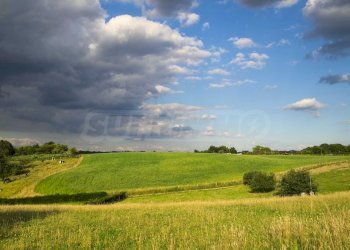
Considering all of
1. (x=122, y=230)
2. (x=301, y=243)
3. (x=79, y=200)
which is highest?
(x=301, y=243)

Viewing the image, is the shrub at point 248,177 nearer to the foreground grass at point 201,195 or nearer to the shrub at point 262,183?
the foreground grass at point 201,195

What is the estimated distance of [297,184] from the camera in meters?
64.1

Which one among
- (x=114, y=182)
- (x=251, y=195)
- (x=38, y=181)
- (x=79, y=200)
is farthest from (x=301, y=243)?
(x=38, y=181)

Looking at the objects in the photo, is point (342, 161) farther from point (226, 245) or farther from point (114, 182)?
point (226, 245)

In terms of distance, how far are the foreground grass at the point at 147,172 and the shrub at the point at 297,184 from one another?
2343 centimetres

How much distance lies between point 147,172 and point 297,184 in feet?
158

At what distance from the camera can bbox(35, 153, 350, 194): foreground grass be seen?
89625 millimetres

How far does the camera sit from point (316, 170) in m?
94.4

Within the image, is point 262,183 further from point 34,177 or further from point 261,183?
point 34,177

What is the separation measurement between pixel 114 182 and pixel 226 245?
275ft

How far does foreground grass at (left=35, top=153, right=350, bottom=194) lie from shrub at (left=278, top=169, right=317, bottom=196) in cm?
2343

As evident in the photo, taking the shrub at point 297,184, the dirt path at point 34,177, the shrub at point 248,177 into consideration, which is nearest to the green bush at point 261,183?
the shrub at point 248,177

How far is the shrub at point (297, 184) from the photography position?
209ft

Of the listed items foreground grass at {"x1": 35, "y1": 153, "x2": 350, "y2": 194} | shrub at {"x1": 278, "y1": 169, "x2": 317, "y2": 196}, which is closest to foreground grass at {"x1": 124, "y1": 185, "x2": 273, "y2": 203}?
shrub at {"x1": 278, "y1": 169, "x2": 317, "y2": 196}
